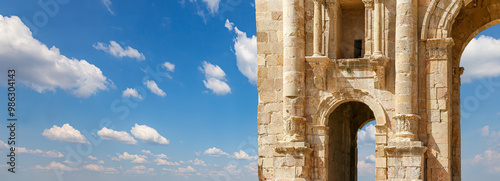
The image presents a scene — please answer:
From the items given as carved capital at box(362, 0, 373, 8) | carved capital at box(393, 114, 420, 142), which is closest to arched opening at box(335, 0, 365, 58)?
carved capital at box(362, 0, 373, 8)

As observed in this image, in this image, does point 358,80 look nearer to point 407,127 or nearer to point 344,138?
point 407,127

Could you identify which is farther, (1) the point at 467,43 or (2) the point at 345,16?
(1) the point at 467,43

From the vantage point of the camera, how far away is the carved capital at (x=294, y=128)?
25594 millimetres

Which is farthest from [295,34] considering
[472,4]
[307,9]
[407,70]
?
[472,4]

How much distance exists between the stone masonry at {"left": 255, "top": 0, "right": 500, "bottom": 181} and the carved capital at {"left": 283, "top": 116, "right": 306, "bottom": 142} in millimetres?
36

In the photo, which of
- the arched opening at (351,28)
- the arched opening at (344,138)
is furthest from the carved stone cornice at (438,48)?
the arched opening at (344,138)

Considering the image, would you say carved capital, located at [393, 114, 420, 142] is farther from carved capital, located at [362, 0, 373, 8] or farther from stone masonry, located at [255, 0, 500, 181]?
carved capital, located at [362, 0, 373, 8]

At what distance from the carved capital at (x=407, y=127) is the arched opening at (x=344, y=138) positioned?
3018 millimetres

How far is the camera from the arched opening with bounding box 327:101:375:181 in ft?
91.8

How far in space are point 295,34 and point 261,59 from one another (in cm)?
165

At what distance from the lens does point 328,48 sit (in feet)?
85.4

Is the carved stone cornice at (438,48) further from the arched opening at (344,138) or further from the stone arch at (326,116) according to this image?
the arched opening at (344,138)

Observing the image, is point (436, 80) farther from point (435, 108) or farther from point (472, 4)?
point (472, 4)

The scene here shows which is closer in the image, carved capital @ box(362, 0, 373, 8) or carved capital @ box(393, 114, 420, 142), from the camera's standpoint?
carved capital @ box(393, 114, 420, 142)
